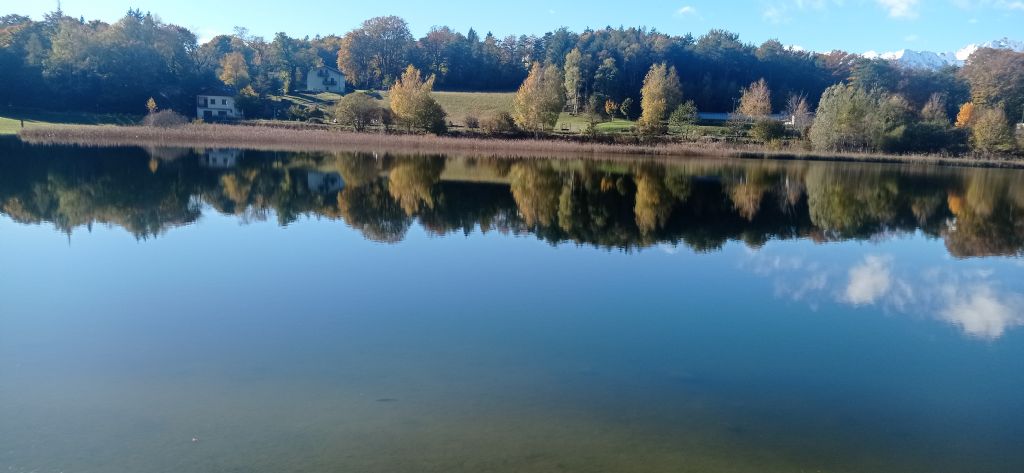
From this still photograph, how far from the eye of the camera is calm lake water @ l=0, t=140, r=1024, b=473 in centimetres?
542

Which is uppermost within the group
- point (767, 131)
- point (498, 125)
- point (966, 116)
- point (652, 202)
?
point (966, 116)

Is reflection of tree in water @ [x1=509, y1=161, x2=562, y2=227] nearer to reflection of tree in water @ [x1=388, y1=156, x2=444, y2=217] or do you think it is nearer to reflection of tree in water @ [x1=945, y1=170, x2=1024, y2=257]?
reflection of tree in water @ [x1=388, y1=156, x2=444, y2=217]

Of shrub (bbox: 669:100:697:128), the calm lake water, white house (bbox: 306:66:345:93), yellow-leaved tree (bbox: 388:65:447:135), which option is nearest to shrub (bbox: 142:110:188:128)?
yellow-leaved tree (bbox: 388:65:447:135)

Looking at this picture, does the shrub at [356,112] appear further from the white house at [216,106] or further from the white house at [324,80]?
the white house at [324,80]

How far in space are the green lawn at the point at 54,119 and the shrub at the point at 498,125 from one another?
94.9 ft

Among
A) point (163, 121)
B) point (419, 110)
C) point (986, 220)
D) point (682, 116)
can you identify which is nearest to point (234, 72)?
point (163, 121)

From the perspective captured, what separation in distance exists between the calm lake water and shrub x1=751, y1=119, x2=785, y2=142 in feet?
131

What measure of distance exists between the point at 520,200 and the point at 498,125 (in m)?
34.8

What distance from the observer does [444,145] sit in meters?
48.8

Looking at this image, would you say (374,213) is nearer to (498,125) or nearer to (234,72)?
(498,125)

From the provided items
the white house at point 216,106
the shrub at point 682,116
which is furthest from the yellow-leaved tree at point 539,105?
the white house at point 216,106

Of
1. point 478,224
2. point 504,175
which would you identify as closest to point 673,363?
point 478,224

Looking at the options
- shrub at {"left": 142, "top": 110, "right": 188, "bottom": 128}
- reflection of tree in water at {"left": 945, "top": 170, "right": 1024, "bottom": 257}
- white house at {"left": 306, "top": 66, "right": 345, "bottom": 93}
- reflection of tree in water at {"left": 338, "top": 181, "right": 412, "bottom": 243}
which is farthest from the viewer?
white house at {"left": 306, "top": 66, "right": 345, "bottom": 93}

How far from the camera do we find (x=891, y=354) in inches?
321
